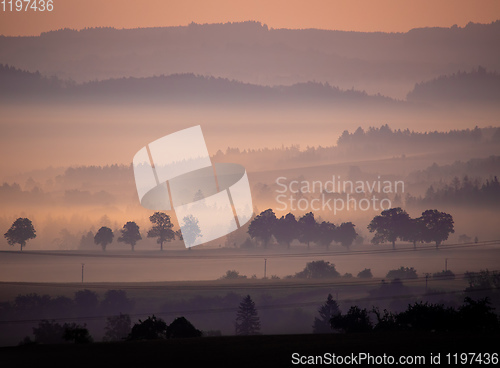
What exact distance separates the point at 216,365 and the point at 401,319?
80261mm

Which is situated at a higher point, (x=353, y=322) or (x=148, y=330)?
(x=353, y=322)

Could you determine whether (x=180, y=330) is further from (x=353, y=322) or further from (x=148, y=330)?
(x=353, y=322)

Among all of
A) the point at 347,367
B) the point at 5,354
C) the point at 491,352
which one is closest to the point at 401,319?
the point at 491,352

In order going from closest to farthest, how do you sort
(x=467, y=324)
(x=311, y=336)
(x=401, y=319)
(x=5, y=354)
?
(x=5, y=354) → (x=311, y=336) → (x=467, y=324) → (x=401, y=319)

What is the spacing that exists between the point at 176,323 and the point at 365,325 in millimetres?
45537

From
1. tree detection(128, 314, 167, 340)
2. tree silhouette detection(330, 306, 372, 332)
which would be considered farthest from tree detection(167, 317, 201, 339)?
tree silhouette detection(330, 306, 372, 332)

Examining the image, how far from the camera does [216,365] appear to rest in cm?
9900

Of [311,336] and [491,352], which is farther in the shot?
[311,336]

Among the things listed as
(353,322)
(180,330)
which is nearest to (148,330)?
(180,330)

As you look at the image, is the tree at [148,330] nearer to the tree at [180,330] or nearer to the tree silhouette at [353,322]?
the tree at [180,330]

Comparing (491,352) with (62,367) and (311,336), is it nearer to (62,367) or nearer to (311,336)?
(311,336)

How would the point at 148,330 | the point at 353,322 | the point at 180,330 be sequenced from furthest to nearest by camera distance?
the point at 353,322 < the point at 180,330 < the point at 148,330

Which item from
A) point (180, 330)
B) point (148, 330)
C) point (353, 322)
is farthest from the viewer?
point (353, 322)

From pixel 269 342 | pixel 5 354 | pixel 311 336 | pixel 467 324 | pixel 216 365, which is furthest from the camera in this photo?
pixel 467 324
